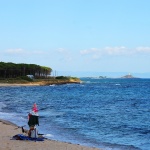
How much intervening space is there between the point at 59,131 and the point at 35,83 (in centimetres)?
14065

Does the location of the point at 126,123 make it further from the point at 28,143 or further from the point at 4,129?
the point at 28,143

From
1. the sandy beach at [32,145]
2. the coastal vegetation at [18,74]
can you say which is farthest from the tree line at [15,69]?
the sandy beach at [32,145]

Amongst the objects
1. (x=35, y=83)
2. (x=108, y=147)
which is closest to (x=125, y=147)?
(x=108, y=147)

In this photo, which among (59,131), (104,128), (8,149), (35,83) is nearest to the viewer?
(8,149)

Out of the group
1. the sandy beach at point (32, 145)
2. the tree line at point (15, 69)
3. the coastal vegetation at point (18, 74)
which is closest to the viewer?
the sandy beach at point (32, 145)

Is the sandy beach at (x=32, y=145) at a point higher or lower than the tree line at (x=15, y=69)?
lower

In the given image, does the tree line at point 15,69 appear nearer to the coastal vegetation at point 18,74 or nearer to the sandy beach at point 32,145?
the coastal vegetation at point 18,74

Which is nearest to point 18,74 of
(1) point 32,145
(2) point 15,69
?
(2) point 15,69

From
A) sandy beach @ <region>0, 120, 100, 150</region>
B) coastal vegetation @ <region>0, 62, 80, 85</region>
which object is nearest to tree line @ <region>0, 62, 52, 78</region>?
coastal vegetation @ <region>0, 62, 80, 85</region>

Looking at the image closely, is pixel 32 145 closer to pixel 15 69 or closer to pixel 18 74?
pixel 15 69

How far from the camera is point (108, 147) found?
20.2 m

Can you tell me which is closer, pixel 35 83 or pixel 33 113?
pixel 33 113

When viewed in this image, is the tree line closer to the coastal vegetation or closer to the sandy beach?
the coastal vegetation

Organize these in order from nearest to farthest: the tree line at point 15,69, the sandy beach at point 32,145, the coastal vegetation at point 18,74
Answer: the sandy beach at point 32,145
the coastal vegetation at point 18,74
the tree line at point 15,69
